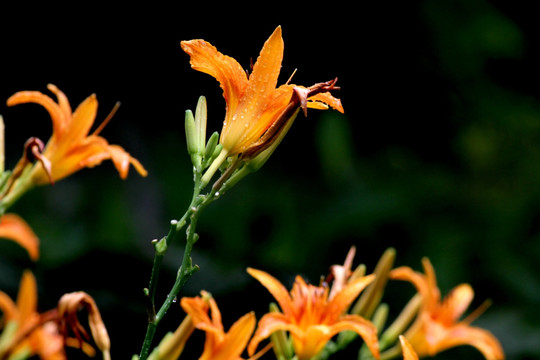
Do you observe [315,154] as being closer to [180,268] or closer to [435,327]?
[435,327]

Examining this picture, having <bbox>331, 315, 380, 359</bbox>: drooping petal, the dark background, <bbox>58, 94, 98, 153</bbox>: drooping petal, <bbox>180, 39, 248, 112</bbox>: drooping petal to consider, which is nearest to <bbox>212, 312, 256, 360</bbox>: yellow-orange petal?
<bbox>331, 315, 380, 359</bbox>: drooping petal

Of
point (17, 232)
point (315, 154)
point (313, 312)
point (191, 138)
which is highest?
point (191, 138)

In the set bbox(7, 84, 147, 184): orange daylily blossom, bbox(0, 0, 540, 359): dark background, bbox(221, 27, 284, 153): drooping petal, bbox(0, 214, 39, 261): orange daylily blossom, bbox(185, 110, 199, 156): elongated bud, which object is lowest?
bbox(0, 0, 540, 359): dark background

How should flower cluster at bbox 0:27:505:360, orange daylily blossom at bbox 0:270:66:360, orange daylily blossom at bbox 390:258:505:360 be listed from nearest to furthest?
orange daylily blossom at bbox 0:270:66:360 < flower cluster at bbox 0:27:505:360 < orange daylily blossom at bbox 390:258:505:360

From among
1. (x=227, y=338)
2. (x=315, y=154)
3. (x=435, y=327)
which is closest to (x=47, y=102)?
(x=227, y=338)

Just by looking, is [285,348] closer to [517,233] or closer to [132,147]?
[132,147]

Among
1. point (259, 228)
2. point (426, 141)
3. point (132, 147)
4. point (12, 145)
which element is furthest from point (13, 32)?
point (426, 141)

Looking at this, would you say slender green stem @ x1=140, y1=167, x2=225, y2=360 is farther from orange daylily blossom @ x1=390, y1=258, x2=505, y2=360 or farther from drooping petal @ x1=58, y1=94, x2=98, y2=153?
orange daylily blossom @ x1=390, y1=258, x2=505, y2=360

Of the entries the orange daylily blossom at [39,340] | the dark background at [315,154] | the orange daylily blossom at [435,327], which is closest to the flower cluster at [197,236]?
the orange daylily blossom at [39,340]
